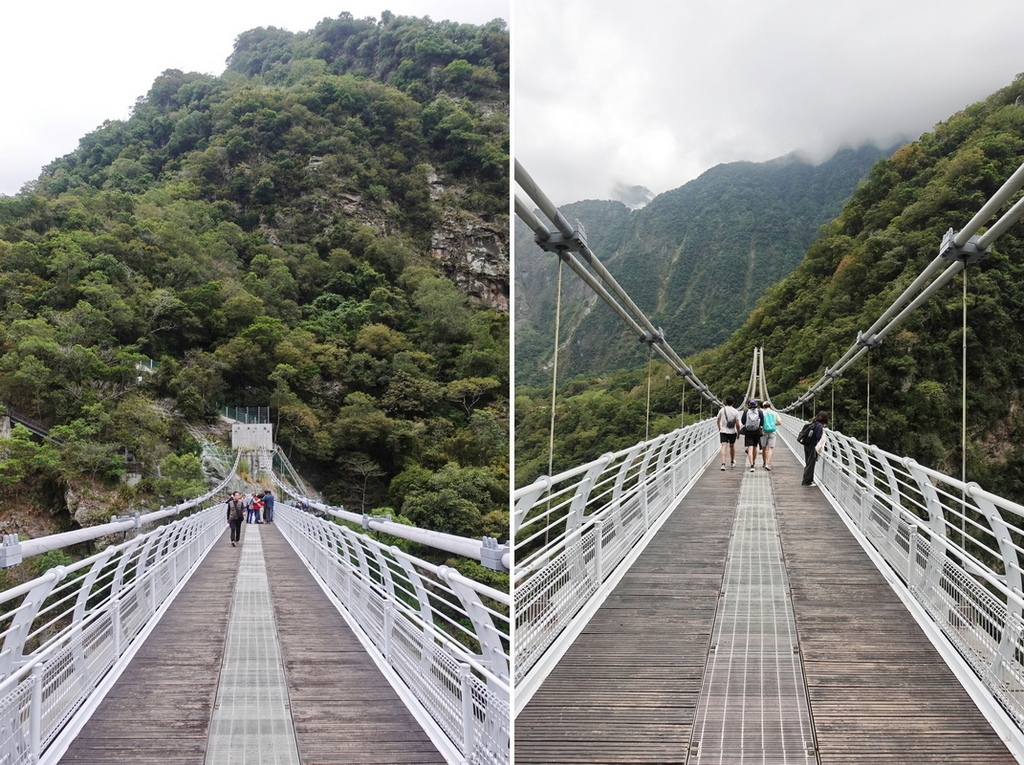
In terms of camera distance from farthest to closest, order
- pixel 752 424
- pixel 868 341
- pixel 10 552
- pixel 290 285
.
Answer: pixel 290 285 < pixel 868 341 < pixel 752 424 < pixel 10 552

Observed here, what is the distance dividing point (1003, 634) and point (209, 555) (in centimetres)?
1043

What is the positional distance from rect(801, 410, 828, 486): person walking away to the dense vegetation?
12.8 ft

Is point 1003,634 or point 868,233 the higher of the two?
point 868,233

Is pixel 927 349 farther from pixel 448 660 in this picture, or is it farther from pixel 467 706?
pixel 467 706

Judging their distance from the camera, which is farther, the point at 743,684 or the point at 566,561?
the point at 566,561

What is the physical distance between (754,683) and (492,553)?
1.12m

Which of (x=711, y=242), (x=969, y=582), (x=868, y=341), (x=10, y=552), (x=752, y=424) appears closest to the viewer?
(x=969, y=582)

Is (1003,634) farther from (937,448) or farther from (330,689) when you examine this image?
(937,448)

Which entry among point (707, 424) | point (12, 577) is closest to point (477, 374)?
point (12, 577)

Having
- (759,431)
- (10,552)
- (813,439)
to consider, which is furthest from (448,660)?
(759,431)

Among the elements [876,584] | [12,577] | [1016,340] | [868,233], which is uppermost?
[868,233]

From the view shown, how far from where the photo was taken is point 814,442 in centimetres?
760

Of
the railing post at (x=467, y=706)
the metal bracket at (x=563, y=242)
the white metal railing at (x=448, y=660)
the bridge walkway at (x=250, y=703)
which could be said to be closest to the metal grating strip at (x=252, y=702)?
the bridge walkway at (x=250, y=703)

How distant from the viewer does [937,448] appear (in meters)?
21.8
